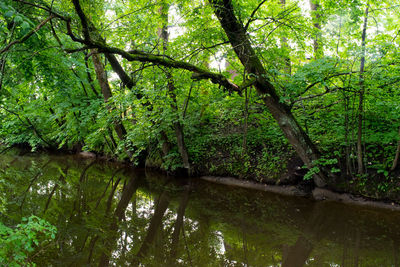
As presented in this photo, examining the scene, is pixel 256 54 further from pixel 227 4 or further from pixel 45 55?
pixel 45 55

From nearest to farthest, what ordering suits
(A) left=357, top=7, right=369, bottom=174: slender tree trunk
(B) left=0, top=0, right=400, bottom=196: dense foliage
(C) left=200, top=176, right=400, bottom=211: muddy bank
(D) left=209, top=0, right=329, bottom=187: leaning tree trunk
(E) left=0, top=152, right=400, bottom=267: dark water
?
(E) left=0, top=152, right=400, bottom=267: dark water, (B) left=0, top=0, right=400, bottom=196: dense foliage, (A) left=357, top=7, right=369, bottom=174: slender tree trunk, (C) left=200, top=176, right=400, bottom=211: muddy bank, (D) left=209, top=0, right=329, bottom=187: leaning tree trunk

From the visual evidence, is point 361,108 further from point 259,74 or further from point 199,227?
point 199,227

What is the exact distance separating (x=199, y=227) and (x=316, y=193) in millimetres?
3094

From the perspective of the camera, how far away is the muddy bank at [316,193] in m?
5.36

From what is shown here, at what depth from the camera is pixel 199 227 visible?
4770 millimetres

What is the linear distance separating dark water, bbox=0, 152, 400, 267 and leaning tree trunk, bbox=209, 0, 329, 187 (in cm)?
110

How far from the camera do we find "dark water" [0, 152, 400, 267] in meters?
3.57

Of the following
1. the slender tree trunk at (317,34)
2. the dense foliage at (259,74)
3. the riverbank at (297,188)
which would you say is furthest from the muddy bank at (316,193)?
the slender tree trunk at (317,34)

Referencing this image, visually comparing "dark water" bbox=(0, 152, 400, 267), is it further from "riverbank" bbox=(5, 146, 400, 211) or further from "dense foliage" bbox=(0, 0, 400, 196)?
"dense foliage" bbox=(0, 0, 400, 196)

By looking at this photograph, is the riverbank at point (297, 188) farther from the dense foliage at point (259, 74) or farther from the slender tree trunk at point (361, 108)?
the slender tree trunk at point (361, 108)

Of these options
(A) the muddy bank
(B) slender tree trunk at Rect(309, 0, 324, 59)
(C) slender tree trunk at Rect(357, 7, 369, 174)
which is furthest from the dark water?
(B) slender tree trunk at Rect(309, 0, 324, 59)

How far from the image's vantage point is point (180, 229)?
4.72 metres

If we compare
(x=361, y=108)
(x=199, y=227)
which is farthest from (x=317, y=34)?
(x=199, y=227)

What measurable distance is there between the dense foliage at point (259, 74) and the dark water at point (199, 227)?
1.20m
